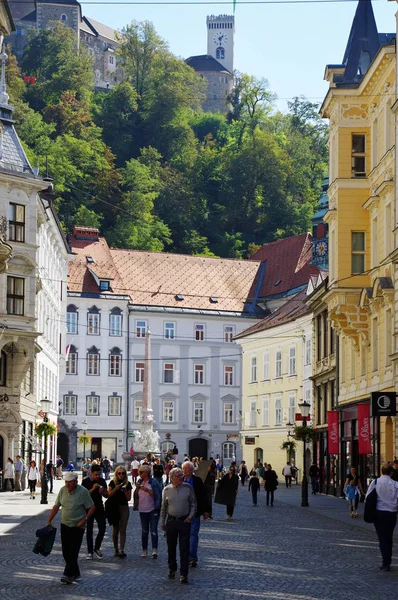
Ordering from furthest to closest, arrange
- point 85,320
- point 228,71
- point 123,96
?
point 228,71
point 123,96
point 85,320

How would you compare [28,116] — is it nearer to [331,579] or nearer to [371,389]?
[371,389]

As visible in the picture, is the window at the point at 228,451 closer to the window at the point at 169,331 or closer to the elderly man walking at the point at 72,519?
the window at the point at 169,331

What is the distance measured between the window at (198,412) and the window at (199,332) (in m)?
4.55

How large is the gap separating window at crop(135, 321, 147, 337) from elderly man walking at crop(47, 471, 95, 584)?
7326cm

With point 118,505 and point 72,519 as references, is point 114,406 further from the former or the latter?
point 72,519

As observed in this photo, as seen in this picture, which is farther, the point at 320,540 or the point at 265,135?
the point at 265,135

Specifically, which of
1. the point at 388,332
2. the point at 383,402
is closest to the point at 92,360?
the point at 388,332

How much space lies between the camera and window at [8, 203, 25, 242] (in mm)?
49812

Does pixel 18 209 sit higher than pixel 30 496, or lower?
higher

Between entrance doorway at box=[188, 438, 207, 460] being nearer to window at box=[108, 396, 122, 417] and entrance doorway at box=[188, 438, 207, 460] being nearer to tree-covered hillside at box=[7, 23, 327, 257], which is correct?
window at box=[108, 396, 122, 417]

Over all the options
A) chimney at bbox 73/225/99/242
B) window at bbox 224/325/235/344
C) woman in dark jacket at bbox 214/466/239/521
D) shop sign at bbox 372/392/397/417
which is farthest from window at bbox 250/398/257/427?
woman in dark jacket at bbox 214/466/239/521

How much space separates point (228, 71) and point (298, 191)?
75.9m

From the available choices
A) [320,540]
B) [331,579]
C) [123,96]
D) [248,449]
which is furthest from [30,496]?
[123,96]

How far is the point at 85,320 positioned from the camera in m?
87.8
